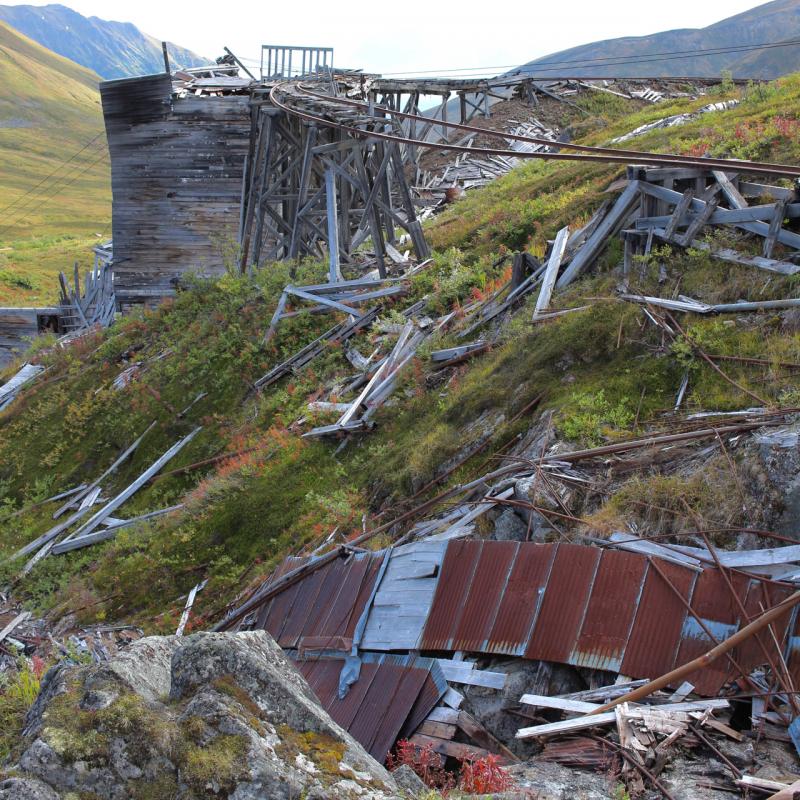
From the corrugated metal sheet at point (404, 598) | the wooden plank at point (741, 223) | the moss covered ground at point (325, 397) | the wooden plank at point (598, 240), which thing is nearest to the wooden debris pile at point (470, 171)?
the moss covered ground at point (325, 397)

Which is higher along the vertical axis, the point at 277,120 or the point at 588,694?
the point at 277,120

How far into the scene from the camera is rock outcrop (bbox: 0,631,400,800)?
3.75 metres

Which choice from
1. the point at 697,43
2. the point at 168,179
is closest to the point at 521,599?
the point at 168,179

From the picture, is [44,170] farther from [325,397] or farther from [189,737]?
[189,737]

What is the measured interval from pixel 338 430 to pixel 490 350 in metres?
2.52

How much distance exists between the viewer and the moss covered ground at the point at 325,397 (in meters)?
8.08

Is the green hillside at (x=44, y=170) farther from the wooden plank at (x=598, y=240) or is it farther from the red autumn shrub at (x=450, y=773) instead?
the red autumn shrub at (x=450, y=773)

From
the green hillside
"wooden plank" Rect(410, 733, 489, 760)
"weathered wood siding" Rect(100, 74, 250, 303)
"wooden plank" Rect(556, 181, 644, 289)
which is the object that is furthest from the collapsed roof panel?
the green hillside

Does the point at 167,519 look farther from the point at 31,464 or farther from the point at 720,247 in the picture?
the point at 720,247

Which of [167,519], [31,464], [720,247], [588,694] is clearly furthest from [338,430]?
[31,464]

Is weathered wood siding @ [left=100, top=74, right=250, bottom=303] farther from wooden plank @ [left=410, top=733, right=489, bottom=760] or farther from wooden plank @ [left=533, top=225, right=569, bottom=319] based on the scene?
wooden plank @ [left=410, top=733, right=489, bottom=760]

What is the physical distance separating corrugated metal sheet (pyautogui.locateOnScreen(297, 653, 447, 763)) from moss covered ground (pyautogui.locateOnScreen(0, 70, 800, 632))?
2143mm

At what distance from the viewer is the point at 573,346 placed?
8977 mm

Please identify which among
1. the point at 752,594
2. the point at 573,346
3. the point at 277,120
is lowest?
the point at 752,594
